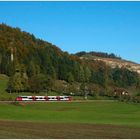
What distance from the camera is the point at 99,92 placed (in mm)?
170500

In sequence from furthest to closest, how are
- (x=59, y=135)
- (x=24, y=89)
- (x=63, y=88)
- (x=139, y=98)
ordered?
(x=63, y=88) < (x=24, y=89) < (x=139, y=98) < (x=59, y=135)

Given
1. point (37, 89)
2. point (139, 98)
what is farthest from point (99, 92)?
point (139, 98)

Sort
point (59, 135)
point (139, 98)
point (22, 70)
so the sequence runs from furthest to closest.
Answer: point (22, 70), point (139, 98), point (59, 135)

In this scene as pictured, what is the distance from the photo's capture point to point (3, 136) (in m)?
25.1

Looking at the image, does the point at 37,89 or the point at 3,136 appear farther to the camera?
the point at 37,89

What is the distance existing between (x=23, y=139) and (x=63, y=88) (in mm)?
151392

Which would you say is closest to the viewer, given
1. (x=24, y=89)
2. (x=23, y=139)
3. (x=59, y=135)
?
(x=23, y=139)

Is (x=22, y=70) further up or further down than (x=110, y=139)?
further up

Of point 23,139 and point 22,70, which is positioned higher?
point 22,70

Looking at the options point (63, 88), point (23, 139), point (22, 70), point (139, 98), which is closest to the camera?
point (23, 139)

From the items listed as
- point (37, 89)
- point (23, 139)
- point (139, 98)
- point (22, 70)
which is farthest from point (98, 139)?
point (22, 70)

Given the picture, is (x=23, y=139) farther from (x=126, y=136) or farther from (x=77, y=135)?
(x=126, y=136)

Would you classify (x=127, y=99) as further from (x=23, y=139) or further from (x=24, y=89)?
(x=23, y=139)

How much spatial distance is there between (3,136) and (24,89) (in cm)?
13913
